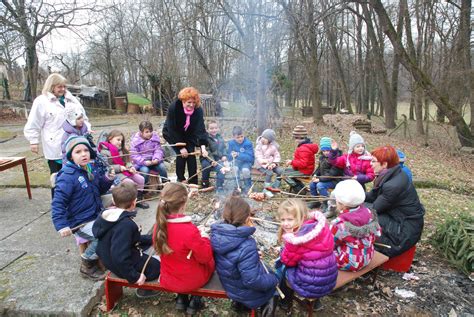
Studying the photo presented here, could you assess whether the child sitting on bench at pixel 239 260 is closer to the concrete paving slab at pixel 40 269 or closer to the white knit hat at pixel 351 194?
the white knit hat at pixel 351 194

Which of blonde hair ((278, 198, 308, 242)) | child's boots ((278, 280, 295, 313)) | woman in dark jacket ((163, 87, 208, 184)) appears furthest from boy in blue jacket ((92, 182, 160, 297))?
woman in dark jacket ((163, 87, 208, 184))

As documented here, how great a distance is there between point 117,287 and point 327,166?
10.8 ft

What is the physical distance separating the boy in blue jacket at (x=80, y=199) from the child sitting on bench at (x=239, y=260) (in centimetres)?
135

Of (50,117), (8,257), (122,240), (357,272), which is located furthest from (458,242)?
(50,117)

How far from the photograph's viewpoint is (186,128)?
5258 millimetres

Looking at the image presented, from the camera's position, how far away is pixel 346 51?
32.2 metres

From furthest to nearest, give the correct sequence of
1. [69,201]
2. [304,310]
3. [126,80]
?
[126,80], [69,201], [304,310]

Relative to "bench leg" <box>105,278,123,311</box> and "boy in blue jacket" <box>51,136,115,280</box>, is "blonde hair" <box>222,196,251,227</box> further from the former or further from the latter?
"boy in blue jacket" <box>51,136,115,280</box>

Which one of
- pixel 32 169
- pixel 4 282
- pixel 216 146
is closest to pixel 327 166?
pixel 216 146

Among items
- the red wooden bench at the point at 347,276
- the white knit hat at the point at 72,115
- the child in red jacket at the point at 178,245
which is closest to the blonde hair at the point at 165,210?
the child in red jacket at the point at 178,245

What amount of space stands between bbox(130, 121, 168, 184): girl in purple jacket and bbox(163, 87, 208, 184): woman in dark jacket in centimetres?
24

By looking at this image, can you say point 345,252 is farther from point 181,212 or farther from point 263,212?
point 263,212

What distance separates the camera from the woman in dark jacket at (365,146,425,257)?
327 cm

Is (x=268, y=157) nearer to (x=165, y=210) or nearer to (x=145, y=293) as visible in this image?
(x=145, y=293)
